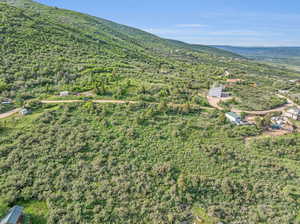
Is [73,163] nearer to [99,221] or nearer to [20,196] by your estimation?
[20,196]

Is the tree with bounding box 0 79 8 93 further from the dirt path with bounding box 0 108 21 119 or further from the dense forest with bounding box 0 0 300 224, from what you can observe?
the dirt path with bounding box 0 108 21 119

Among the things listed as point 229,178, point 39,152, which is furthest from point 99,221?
point 229,178

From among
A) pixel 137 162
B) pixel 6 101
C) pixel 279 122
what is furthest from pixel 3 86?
pixel 279 122

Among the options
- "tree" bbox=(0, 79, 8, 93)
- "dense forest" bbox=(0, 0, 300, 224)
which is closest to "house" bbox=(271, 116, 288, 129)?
"dense forest" bbox=(0, 0, 300, 224)

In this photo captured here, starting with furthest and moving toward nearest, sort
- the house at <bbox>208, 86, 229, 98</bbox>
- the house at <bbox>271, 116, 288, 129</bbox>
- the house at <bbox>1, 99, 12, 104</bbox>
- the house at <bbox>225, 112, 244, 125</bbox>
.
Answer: the house at <bbox>208, 86, 229, 98</bbox> < the house at <bbox>271, 116, 288, 129</bbox> < the house at <bbox>225, 112, 244, 125</bbox> < the house at <bbox>1, 99, 12, 104</bbox>

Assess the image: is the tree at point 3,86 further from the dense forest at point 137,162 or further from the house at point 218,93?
the house at point 218,93

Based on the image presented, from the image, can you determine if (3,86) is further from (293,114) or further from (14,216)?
(293,114)

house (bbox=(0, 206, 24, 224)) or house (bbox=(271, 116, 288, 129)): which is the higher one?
house (bbox=(271, 116, 288, 129))

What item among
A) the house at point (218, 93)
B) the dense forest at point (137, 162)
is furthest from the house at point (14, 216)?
the house at point (218, 93)

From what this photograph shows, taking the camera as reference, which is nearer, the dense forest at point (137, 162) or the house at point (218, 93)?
the dense forest at point (137, 162)

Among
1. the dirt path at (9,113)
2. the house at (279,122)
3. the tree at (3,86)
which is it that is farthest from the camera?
the tree at (3,86)
